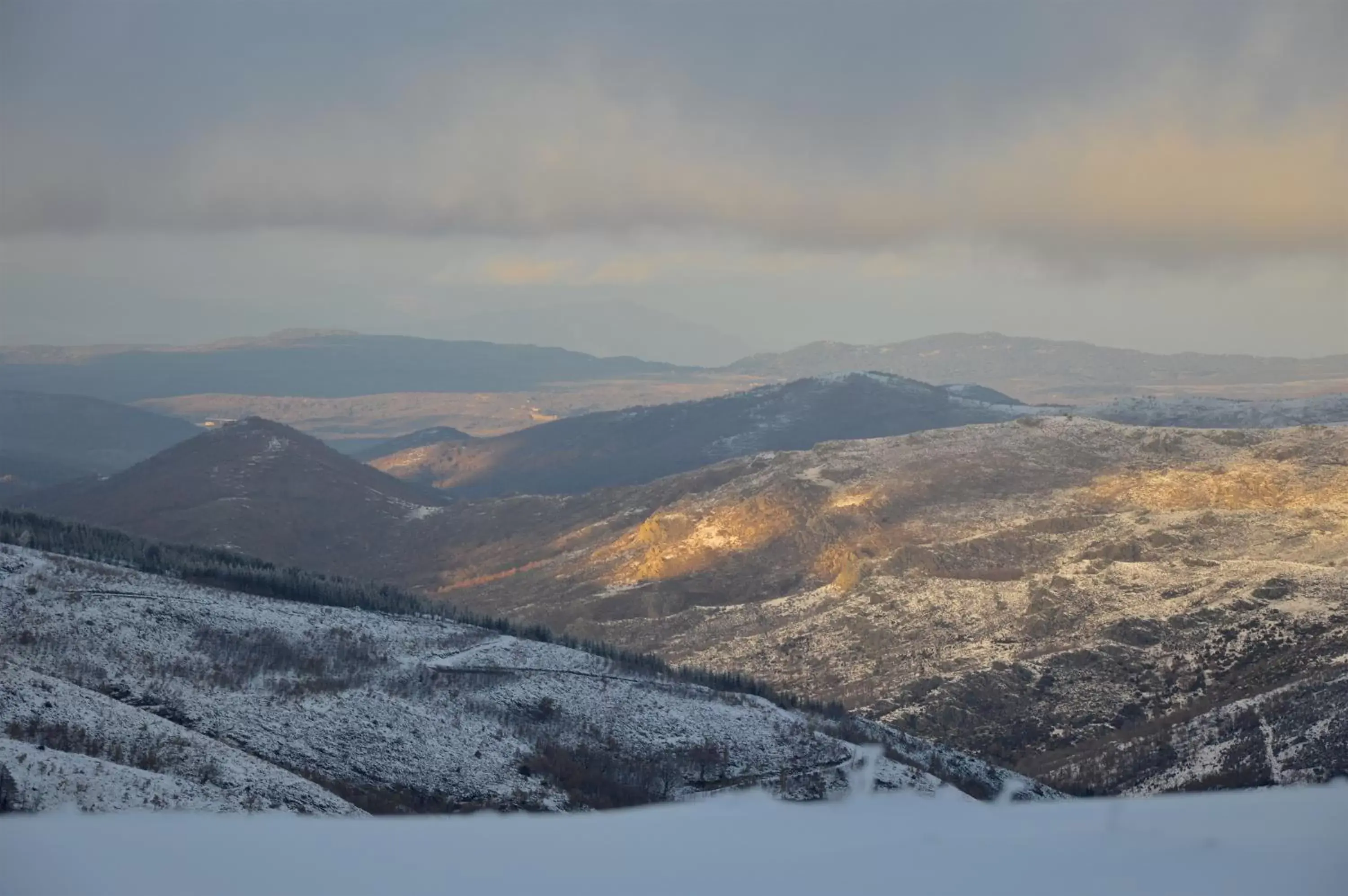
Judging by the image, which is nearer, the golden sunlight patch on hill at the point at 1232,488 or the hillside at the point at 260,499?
the golden sunlight patch on hill at the point at 1232,488

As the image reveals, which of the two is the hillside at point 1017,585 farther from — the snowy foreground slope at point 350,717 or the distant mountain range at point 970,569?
the snowy foreground slope at point 350,717

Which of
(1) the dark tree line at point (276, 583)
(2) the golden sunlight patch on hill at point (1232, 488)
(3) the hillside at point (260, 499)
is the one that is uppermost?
(2) the golden sunlight patch on hill at point (1232, 488)

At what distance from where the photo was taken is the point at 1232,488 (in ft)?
287

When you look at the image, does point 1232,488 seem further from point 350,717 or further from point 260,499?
point 260,499

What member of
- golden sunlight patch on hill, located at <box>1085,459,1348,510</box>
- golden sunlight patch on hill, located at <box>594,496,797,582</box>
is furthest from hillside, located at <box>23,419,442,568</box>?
golden sunlight patch on hill, located at <box>1085,459,1348,510</box>

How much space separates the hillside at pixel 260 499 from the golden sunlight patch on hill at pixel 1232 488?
7191 cm

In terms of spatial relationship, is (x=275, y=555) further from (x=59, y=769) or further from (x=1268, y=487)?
(x=59, y=769)

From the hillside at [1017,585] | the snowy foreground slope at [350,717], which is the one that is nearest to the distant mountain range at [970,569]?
the hillside at [1017,585]

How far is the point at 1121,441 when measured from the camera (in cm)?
10944

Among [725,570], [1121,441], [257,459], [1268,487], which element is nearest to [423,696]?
[725,570]

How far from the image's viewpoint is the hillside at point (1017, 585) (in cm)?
5300

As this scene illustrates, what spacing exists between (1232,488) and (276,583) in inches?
2515

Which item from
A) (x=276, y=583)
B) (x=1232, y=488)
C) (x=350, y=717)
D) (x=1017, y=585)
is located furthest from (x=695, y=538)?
(x=350, y=717)

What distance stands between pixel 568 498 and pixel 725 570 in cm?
4974
